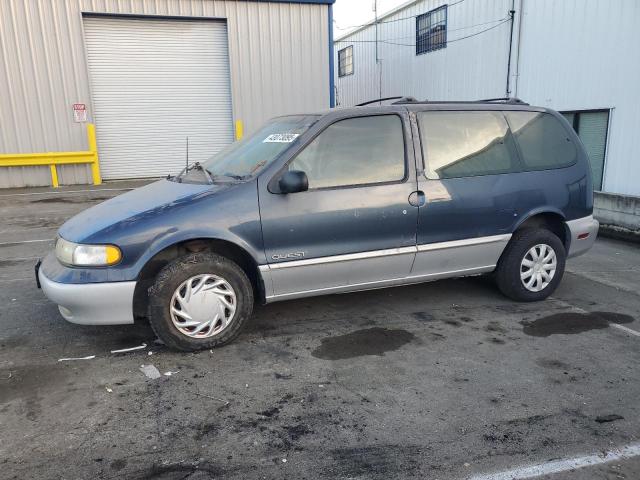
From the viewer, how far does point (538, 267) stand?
4836mm

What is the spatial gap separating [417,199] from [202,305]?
1913 mm

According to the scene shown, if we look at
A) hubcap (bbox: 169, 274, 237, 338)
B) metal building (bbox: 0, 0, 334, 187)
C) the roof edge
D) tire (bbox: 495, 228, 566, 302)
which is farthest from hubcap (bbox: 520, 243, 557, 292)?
the roof edge

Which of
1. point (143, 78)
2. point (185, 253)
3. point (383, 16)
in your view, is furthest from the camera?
point (383, 16)

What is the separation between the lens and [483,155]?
459cm

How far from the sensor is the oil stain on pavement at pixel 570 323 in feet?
13.9

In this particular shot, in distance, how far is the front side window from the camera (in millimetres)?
4027

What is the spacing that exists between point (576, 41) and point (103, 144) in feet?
40.3

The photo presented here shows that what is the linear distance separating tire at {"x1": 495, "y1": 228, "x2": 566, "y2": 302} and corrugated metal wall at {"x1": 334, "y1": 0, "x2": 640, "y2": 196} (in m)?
→ 5.88

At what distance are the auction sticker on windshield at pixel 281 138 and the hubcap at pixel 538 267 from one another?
242 centimetres

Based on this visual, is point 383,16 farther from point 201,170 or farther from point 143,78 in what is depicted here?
point 201,170

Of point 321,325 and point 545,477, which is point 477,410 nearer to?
point 545,477

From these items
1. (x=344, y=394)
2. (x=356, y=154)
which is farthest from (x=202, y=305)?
(x=356, y=154)

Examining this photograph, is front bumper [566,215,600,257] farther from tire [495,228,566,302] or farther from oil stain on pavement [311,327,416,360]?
oil stain on pavement [311,327,416,360]

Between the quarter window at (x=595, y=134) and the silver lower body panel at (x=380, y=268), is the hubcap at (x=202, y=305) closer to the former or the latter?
the silver lower body panel at (x=380, y=268)
